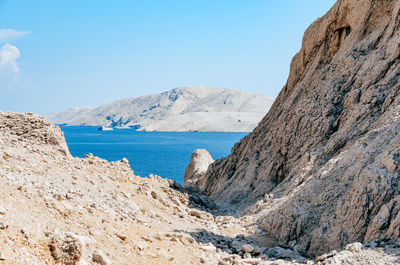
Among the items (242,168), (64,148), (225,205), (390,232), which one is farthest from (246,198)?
(390,232)

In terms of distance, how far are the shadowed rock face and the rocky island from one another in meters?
0.08

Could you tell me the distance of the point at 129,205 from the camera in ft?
62.3

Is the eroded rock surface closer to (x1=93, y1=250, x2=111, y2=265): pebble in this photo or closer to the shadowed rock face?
(x1=93, y1=250, x2=111, y2=265): pebble

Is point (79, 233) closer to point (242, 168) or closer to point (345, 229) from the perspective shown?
point (345, 229)

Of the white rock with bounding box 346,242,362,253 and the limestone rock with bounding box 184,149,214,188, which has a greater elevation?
the white rock with bounding box 346,242,362,253

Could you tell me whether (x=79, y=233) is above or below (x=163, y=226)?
above

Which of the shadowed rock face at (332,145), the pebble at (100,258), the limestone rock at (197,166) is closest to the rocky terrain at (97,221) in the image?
the pebble at (100,258)

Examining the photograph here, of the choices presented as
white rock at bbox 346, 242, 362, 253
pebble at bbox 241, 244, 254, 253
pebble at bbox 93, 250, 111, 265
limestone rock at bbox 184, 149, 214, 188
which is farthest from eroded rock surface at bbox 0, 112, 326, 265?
limestone rock at bbox 184, 149, 214, 188

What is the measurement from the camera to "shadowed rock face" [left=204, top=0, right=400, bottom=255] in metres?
17.2

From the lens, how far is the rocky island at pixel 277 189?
42.9ft

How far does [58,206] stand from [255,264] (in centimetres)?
758

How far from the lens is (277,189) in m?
27.4

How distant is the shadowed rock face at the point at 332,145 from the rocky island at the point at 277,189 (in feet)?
0.27

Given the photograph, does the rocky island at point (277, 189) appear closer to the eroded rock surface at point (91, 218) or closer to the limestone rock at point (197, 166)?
the eroded rock surface at point (91, 218)
